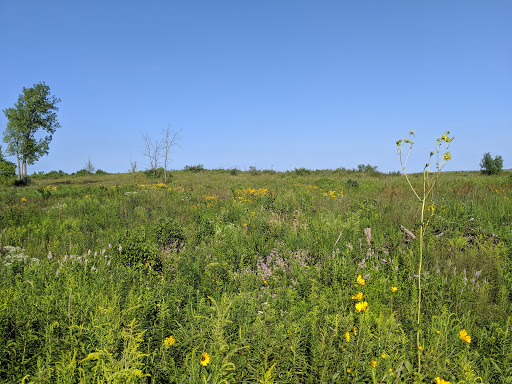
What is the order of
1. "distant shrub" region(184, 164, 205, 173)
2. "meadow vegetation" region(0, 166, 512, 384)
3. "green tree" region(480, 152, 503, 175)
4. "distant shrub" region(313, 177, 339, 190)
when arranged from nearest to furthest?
"meadow vegetation" region(0, 166, 512, 384), "distant shrub" region(313, 177, 339, 190), "green tree" region(480, 152, 503, 175), "distant shrub" region(184, 164, 205, 173)

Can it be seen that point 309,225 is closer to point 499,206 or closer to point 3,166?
point 499,206

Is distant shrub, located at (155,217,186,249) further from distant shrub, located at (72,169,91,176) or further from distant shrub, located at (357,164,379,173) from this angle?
distant shrub, located at (72,169,91,176)

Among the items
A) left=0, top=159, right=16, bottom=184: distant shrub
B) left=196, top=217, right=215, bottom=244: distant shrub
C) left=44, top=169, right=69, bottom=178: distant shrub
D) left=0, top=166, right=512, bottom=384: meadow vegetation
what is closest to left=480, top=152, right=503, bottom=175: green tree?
left=0, top=166, right=512, bottom=384: meadow vegetation

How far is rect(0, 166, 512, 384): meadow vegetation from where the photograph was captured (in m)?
2.03

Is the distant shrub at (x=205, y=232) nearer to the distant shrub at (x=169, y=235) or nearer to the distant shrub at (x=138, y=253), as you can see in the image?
the distant shrub at (x=169, y=235)

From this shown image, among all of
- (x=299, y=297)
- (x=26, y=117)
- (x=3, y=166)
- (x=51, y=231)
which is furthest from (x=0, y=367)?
(x=26, y=117)

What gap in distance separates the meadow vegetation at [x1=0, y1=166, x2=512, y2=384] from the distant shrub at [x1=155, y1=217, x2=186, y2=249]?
0.09 feet

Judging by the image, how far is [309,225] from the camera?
21.9 feet

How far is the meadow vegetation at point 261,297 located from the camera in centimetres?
A: 203

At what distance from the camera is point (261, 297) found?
Answer: 3686 millimetres

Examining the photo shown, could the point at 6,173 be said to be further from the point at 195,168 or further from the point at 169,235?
the point at 169,235

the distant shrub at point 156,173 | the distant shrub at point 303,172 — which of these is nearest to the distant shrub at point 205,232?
the distant shrub at point 303,172

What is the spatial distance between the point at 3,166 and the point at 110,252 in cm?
2954

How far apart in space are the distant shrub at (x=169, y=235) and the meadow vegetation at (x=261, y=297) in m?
0.03
